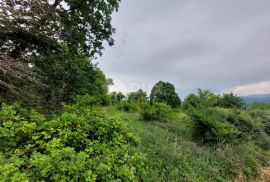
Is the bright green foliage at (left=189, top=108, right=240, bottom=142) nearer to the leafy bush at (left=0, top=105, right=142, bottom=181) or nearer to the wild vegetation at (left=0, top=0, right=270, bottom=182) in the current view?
the wild vegetation at (left=0, top=0, right=270, bottom=182)

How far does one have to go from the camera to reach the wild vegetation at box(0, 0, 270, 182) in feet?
5.30

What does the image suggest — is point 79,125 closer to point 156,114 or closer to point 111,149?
point 111,149

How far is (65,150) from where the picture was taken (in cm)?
150

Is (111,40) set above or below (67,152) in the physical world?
above

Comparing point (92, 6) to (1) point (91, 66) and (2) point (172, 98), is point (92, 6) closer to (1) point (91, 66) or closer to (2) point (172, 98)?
(1) point (91, 66)

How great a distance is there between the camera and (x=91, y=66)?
6285mm

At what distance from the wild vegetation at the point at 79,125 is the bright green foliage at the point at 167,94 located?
13.9 m

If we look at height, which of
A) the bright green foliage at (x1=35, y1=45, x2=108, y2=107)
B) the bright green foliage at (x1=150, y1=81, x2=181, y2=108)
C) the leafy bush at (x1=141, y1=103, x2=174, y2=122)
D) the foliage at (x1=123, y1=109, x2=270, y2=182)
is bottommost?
the foliage at (x1=123, y1=109, x2=270, y2=182)

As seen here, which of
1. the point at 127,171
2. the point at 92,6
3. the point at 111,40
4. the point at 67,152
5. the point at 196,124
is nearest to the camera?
the point at 67,152

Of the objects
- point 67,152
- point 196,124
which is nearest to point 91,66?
point 196,124

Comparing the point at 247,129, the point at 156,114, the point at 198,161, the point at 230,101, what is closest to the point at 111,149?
the point at 198,161

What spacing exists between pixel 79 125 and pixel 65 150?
23.7 inches

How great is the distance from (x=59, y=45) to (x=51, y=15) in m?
0.76

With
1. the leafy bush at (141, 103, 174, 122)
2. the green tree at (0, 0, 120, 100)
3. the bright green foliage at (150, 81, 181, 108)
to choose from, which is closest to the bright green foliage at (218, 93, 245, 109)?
the leafy bush at (141, 103, 174, 122)
